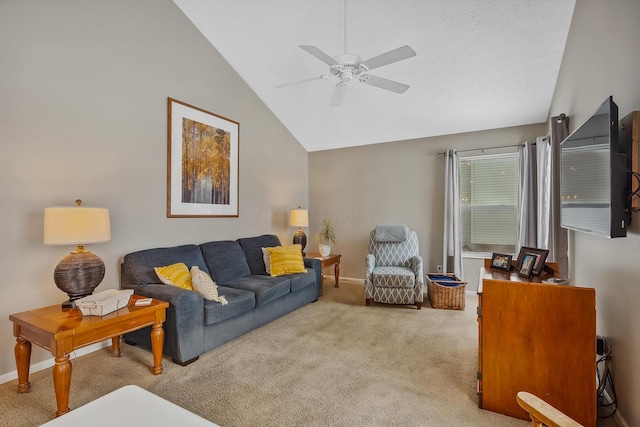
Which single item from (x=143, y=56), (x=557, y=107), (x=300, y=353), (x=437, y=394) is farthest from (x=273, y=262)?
(x=557, y=107)

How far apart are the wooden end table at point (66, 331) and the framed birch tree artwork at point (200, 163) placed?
4.57 ft

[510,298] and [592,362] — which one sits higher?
[510,298]

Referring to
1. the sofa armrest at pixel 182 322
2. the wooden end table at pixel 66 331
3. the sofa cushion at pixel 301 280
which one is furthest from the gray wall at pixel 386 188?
the wooden end table at pixel 66 331

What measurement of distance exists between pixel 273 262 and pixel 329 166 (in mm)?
2494

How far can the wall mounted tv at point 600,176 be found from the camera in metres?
1.55

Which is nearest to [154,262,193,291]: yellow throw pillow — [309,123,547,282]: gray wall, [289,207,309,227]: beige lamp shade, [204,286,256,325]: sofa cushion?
[204,286,256,325]: sofa cushion

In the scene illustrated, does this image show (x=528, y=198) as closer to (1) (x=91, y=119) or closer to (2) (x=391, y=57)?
(2) (x=391, y=57)

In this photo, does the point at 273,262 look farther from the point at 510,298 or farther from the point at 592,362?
the point at 592,362

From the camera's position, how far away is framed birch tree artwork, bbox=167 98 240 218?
3.40 m

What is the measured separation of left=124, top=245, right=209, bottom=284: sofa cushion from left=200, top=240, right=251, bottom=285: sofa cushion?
14 cm

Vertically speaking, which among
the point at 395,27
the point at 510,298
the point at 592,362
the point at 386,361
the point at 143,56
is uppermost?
the point at 395,27

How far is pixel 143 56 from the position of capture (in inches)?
121

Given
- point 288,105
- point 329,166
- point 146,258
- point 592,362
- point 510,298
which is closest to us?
point 592,362

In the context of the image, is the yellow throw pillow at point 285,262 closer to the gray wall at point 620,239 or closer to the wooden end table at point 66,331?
the wooden end table at point 66,331
